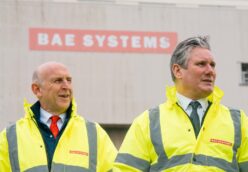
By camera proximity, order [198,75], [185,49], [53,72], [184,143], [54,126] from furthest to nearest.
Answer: [53,72], [54,126], [185,49], [198,75], [184,143]

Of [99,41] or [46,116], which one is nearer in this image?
[46,116]

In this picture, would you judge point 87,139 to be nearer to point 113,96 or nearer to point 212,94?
point 212,94

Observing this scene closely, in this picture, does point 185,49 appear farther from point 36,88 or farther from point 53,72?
point 36,88

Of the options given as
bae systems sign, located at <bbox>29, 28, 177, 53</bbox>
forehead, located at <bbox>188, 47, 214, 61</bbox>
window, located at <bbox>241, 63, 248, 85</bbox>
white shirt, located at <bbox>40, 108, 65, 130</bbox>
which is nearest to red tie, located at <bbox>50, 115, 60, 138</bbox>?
white shirt, located at <bbox>40, 108, 65, 130</bbox>

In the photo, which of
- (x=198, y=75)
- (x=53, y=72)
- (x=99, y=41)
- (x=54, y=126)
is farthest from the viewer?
(x=99, y=41)

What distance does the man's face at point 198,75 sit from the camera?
521cm

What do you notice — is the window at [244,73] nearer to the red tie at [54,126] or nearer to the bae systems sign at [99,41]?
the bae systems sign at [99,41]

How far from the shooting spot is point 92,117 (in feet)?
88.9

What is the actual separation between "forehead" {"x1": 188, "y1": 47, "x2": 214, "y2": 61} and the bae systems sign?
73.2 feet

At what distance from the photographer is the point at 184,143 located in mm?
5109

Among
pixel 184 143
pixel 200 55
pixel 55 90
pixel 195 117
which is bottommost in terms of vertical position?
pixel 184 143

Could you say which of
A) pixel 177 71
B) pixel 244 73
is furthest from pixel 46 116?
pixel 244 73

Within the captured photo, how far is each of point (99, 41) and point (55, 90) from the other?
2211 cm

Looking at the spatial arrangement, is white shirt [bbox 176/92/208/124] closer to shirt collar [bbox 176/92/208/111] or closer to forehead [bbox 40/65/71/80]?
shirt collar [bbox 176/92/208/111]
